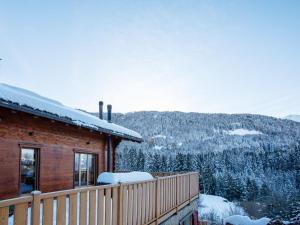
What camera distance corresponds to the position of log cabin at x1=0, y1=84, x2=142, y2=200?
7.58 m

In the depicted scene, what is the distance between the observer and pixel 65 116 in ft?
29.2

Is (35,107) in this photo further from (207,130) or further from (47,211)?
(207,130)

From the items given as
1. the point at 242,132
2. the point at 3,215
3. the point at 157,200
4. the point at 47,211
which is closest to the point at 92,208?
the point at 47,211

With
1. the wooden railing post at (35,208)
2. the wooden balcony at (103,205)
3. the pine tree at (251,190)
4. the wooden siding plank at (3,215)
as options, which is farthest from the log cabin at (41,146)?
the pine tree at (251,190)

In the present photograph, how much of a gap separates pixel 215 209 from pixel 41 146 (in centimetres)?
3951

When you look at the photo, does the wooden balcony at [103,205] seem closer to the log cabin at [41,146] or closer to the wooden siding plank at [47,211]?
the wooden siding plank at [47,211]

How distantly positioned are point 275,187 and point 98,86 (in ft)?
159

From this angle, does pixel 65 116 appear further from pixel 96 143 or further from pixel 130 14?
pixel 130 14

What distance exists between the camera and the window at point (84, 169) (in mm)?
11125

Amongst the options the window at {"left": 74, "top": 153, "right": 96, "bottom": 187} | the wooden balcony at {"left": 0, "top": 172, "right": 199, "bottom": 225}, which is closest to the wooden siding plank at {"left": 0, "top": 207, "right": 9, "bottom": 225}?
the wooden balcony at {"left": 0, "top": 172, "right": 199, "bottom": 225}

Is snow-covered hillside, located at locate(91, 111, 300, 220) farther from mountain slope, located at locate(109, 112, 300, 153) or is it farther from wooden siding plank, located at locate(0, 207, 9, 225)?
wooden siding plank, located at locate(0, 207, 9, 225)

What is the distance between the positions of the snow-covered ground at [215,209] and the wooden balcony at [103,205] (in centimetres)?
3156

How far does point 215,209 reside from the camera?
4431cm

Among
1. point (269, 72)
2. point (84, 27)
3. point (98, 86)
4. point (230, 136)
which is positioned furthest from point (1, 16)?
point (230, 136)
